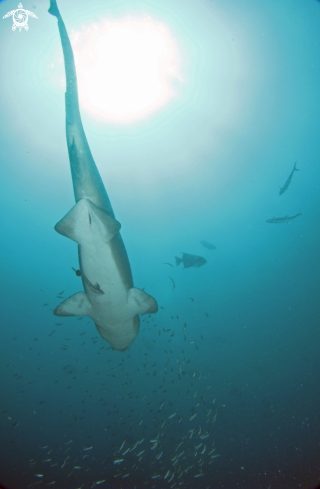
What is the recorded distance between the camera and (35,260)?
Answer: 21453 mm

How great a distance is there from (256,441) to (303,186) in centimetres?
2086

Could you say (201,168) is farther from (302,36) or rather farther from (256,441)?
(256,441)

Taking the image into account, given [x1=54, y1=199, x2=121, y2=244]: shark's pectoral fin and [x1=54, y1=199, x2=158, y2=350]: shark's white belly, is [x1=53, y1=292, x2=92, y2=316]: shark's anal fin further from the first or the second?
[x1=54, y1=199, x2=121, y2=244]: shark's pectoral fin

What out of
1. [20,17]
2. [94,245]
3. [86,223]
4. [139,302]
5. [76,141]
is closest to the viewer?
[76,141]

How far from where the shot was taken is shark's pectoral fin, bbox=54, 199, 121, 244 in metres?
3.68

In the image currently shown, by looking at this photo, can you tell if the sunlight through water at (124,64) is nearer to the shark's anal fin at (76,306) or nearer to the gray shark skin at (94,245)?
the gray shark skin at (94,245)

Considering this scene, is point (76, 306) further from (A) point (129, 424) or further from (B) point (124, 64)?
(A) point (129, 424)

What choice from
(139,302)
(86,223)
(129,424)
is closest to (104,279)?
(139,302)

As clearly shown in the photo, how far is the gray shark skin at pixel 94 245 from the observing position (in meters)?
3.46

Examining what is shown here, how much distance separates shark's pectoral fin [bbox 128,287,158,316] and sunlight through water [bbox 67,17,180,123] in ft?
25.7

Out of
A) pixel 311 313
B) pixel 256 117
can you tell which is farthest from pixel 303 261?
pixel 256 117

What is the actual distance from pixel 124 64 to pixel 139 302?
816 centimetres

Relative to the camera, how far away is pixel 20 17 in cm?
695

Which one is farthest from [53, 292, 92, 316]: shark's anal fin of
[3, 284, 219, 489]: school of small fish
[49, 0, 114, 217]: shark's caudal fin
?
[3, 284, 219, 489]: school of small fish
